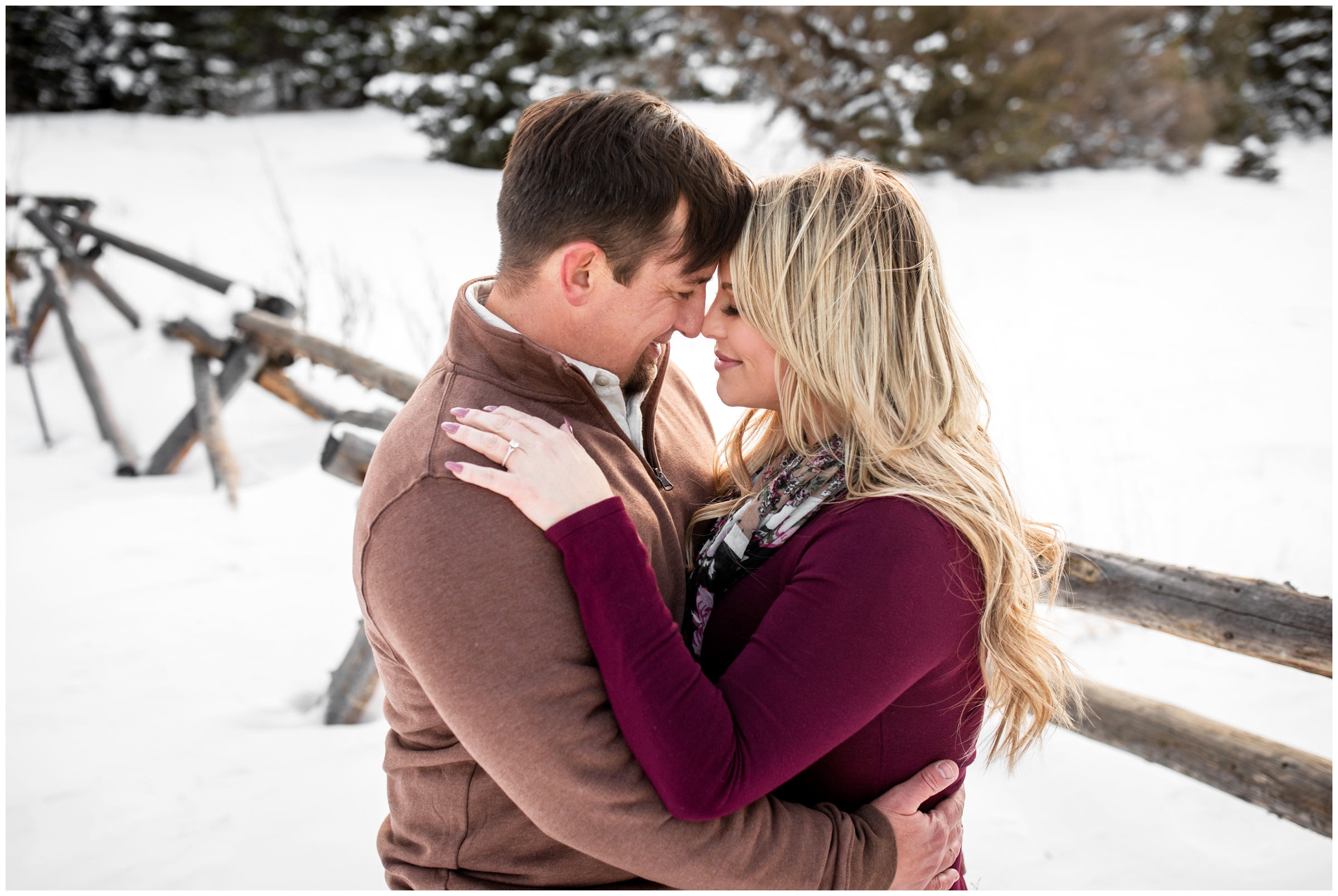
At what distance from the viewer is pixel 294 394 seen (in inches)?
231

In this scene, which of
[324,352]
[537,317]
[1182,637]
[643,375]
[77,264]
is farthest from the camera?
[77,264]

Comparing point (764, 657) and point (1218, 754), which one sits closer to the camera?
point (764, 657)

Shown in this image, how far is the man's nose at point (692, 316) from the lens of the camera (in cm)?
190

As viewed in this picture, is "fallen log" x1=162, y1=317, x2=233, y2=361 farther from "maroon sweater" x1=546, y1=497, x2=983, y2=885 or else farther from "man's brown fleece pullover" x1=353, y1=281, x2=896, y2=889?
"maroon sweater" x1=546, y1=497, x2=983, y2=885

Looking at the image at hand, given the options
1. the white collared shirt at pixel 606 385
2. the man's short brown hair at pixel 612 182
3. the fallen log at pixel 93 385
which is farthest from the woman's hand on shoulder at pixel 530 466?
the fallen log at pixel 93 385

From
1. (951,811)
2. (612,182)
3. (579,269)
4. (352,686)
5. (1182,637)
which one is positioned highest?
(612,182)

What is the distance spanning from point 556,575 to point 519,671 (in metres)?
0.17

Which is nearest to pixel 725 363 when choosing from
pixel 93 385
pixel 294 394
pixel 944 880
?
pixel 944 880

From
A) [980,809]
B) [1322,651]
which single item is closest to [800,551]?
[1322,651]

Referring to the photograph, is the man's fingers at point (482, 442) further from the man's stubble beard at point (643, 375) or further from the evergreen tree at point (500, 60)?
the evergreen tree at point (500, 60)

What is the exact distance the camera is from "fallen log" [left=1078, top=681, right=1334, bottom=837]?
2.81 meters

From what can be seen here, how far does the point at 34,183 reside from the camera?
1405 centimetres

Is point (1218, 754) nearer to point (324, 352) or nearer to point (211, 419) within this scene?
point (324, 352)

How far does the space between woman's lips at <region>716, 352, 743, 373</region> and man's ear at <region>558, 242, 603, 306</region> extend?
38 cm
